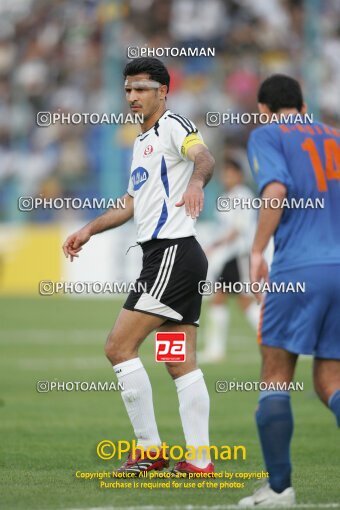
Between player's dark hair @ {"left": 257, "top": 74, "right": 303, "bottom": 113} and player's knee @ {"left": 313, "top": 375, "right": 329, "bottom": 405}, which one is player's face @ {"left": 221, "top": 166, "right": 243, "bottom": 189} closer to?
player's dark hair @ {"left": 257, "top": 74, "right": 303, "bottom": 113}

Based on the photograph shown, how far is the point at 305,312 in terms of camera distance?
568 centimetres

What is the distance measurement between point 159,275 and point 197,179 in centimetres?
85

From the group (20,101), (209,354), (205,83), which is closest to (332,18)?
(205,83)

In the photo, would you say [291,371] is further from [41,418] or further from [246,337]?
[246,337]

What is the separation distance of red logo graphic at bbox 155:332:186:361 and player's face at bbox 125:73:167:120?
1.38 metres

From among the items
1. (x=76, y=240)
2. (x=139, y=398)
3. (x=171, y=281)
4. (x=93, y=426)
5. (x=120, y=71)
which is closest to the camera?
(x=171, y=281)

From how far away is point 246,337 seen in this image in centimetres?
1802

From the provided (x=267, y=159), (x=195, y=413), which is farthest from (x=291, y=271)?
(x=195, y=413)

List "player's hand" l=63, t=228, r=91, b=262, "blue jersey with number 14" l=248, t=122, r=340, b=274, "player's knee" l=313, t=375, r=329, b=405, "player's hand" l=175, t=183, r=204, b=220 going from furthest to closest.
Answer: "player's hand" l=63, t=228, r=91, b=262, "player's hand" l=175, t=183, r=204, b=220, "player's knee" l=313, t=375, r=329, b=405, "blue jersey with number 14" l=248, t=122, r=340, b=274

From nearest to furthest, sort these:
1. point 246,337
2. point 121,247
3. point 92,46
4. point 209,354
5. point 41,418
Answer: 1. point 41,418
2. point 209,354
3. point 246,337
4. point 121,247
5. point 92,46

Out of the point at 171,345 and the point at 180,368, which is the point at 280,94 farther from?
the point at 180,368

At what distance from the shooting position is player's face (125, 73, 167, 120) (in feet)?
22.7

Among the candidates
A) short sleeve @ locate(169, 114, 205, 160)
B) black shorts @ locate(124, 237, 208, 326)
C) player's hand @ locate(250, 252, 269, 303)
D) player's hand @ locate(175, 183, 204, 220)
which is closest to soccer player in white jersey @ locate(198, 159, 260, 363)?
black shorts @ locate(124, 237, 208, 326)

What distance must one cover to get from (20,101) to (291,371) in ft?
71.4
